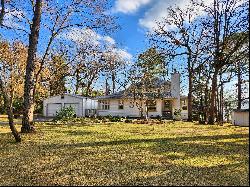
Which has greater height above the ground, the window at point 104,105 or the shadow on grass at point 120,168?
the window at point 104,105

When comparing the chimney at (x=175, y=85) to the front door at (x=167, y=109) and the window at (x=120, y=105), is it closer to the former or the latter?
the front door at (x=167, y=109)

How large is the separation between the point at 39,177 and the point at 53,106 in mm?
56172

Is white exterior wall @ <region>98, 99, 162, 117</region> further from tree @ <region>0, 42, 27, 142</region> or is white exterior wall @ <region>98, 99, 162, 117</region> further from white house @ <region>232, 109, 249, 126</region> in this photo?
white house @ <region>232, 109, 249, 126</region>

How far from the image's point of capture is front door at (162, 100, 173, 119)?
5555 centimetres

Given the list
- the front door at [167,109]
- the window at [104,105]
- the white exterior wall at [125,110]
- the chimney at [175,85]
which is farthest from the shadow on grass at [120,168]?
Result: the window at [104,105]

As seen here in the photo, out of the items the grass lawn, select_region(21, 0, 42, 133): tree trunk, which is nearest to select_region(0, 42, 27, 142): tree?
select_region(21, 0, 42, 133): tree trunk

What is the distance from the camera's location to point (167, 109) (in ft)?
189

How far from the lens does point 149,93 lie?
50.2 m

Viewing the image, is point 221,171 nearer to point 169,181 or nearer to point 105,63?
point 169,181

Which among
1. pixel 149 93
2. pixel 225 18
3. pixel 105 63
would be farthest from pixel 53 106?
pixel 225 18

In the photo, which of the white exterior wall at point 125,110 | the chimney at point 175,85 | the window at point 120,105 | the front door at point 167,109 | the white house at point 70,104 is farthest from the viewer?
the white house at point 70,104

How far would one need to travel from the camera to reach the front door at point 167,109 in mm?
55550

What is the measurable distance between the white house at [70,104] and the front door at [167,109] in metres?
11.9

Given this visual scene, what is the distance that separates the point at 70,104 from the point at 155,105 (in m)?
14.5
